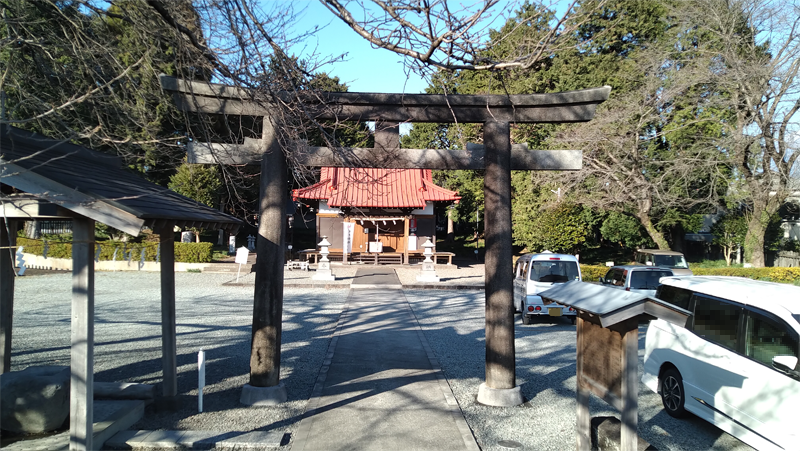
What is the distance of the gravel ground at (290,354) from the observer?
18.7ft

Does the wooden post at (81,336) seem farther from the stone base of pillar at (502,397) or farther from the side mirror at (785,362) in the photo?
the side mirror at (785,362)

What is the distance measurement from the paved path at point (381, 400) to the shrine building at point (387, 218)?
17.1 meters

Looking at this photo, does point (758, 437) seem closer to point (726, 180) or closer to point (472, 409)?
point (472, 409)

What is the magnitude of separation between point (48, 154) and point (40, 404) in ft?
8.45

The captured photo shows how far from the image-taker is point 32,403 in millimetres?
4797

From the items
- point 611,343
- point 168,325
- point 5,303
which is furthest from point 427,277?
point 611,343

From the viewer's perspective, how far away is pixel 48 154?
5336 mm

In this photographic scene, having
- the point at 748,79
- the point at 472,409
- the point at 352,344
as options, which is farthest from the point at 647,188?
the point at 472,409

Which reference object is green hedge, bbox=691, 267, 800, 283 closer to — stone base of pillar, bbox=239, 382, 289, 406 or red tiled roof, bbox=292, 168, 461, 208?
red tiled roof, bbox=292, 168, 461, 208

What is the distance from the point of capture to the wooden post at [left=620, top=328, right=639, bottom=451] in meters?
4.10

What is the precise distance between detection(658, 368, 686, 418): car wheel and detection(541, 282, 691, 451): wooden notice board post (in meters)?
2.08

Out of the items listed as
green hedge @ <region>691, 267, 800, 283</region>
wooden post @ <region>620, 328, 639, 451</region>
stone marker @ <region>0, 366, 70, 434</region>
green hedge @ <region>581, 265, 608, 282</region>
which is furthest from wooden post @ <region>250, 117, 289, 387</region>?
green hedge @ <region>691, 267, 800, 283</region>

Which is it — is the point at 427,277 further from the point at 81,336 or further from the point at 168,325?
the point at 81,336

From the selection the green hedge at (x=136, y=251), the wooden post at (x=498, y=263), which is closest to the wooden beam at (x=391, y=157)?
the wooden post at (x=498, y=263)
